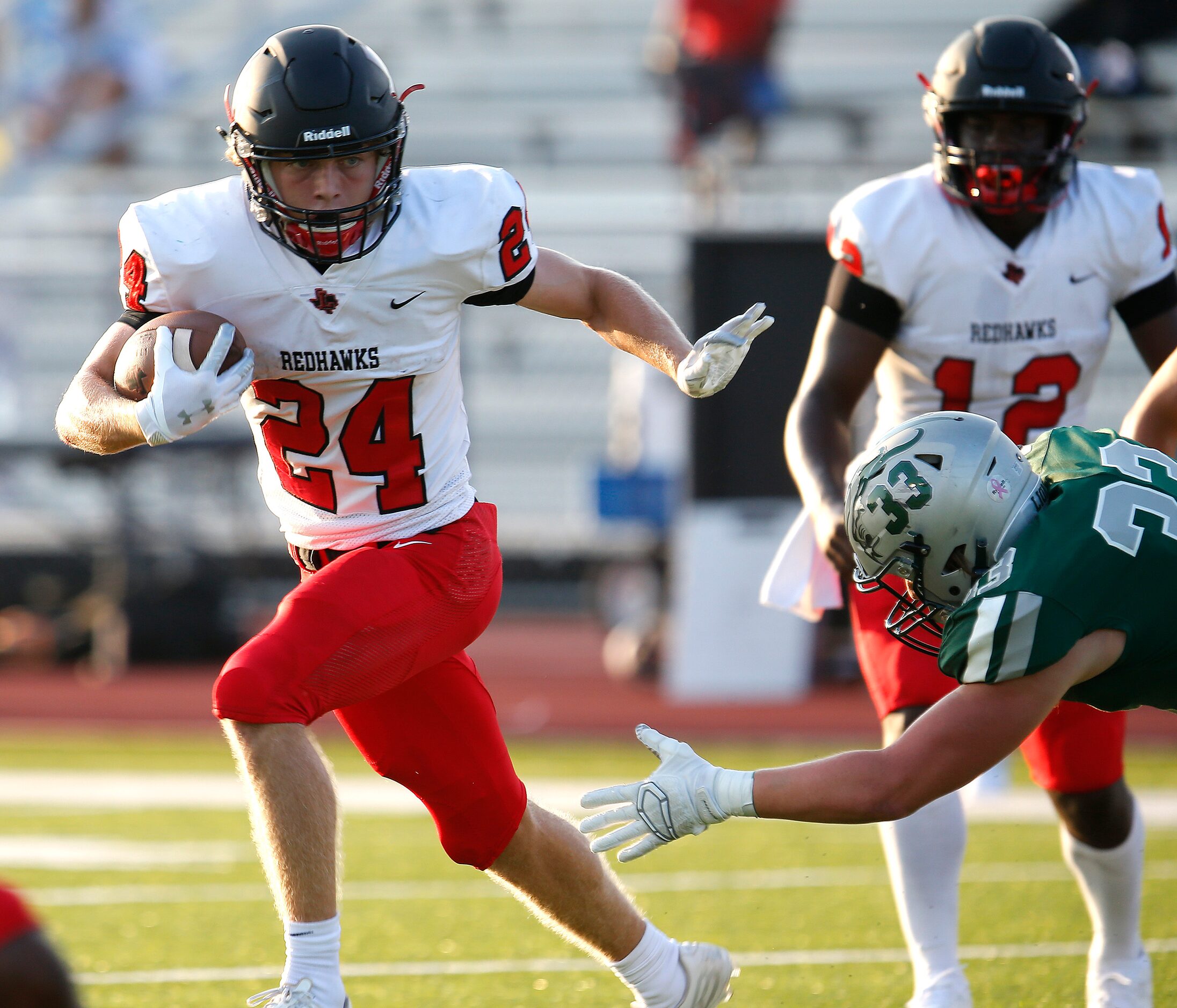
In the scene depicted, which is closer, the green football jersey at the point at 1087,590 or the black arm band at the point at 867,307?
the green football jersey at the point at 1087,590

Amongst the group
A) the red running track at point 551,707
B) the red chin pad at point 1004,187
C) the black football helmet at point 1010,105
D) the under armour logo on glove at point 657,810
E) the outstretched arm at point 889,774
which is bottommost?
the red running track at point 551,707

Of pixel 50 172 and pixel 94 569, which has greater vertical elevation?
pixel 50 172

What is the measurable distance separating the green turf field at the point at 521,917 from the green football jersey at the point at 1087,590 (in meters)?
1.25

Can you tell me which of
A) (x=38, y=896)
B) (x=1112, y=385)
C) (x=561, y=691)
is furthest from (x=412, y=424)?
(x=1112, y=385)

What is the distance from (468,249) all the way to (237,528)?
296 inches

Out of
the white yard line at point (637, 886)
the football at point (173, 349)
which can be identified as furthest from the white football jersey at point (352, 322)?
the white yard line at point (637, 886)

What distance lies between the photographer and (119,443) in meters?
2.65

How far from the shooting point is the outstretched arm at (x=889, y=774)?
2.17 m

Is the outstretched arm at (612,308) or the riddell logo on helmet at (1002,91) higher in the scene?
the riddell logo on helmet at (1002,91)

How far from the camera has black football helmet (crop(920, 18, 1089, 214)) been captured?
315cm

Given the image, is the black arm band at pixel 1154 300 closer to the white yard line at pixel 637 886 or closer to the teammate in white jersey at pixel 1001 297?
the teammate in white jersey at pixel 1001 297

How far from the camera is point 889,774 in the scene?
7.16 ft

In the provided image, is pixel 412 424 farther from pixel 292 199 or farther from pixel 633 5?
pixel 633 5

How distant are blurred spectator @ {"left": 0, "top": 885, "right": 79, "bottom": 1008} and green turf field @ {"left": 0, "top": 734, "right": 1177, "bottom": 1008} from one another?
1756 mm
